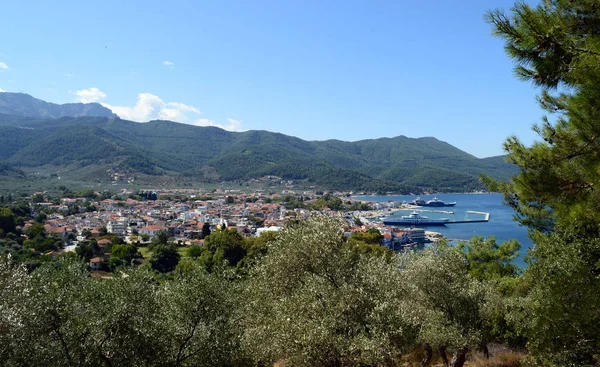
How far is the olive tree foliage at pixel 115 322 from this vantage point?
846cm

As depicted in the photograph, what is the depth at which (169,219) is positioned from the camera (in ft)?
302

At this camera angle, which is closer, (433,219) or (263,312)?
(263,312)

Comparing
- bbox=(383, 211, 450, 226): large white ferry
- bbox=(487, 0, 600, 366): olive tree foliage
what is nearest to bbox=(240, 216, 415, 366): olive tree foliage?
bbox=(487, 0, 600, 366): olive tree foliage

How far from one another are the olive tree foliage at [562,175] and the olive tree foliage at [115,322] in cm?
757

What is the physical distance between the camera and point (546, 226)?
1062 cm

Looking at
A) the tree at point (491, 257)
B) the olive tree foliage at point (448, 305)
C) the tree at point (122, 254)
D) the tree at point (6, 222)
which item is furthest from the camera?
the tree at point (6, 222)

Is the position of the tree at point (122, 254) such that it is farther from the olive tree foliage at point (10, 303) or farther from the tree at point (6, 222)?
the olive tree foliage at point (10, 303)

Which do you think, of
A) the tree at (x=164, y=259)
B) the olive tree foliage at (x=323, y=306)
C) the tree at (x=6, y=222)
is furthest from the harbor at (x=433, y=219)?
the olive tree foliage at (x=323, y=306)

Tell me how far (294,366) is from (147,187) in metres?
167

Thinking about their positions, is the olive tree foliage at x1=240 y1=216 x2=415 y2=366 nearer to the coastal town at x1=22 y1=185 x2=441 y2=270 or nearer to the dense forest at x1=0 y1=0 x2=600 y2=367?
the dense forest at x1=0 y1=0 x2=600 y2=367

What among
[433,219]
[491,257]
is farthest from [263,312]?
[433,219]

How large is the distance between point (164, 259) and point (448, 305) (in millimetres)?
41472

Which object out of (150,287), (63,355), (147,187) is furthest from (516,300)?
(147,187)

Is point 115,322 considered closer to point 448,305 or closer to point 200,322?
point 200,322
